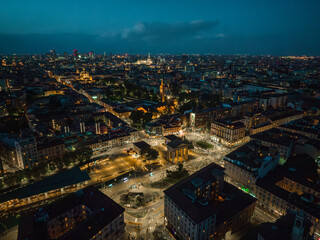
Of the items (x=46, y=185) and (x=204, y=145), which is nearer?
(x=46, y=185)

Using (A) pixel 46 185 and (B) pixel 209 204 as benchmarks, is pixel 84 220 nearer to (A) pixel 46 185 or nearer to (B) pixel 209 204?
(A) pixel 46 185

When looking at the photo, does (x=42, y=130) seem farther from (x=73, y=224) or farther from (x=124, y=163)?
(x=73, y=224)

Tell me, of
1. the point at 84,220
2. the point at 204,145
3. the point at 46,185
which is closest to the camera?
the point at 84,220

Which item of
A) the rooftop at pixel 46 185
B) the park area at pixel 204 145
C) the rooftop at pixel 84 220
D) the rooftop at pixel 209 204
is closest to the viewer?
the rooftop at pixel 84 220

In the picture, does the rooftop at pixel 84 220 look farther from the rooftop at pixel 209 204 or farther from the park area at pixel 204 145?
the park area at pixel 204 145

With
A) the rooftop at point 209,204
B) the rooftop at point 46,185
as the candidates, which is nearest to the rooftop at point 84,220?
the rooftop at point 209,204

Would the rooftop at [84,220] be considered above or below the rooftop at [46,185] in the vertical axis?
above

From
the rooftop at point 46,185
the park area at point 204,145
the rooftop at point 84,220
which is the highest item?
the rooftop at point 84,220

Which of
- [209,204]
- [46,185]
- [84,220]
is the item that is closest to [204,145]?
[209,204]

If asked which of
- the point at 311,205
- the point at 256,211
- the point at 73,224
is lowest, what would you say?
the point at 256,211

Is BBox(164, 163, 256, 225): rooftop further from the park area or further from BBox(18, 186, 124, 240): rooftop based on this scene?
the park area

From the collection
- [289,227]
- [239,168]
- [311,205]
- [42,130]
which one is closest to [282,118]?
[239,168]
